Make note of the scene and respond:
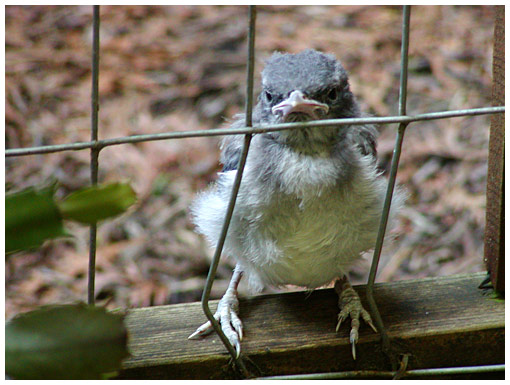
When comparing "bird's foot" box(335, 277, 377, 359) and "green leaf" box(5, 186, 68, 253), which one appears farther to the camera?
"bird's foot" box(335, 277, 377, 359)

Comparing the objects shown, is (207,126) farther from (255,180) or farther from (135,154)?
(255,180)

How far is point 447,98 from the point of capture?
338 cm

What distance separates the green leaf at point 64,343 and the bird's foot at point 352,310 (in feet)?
3.69

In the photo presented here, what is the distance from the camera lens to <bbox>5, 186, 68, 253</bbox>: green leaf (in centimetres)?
55

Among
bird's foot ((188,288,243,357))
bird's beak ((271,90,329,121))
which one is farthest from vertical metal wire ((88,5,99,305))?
bird's beak ((271,90,329,121))

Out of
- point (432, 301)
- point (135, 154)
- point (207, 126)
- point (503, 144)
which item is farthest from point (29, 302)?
point (503, 144)

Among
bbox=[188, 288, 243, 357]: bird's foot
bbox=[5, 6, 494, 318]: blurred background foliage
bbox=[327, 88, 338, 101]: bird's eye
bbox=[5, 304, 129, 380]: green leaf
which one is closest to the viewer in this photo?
bbox=[5, 304, 129, 380]: green leaf

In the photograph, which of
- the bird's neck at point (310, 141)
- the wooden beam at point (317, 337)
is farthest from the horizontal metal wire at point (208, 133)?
the wooden beam at point (317, 337)

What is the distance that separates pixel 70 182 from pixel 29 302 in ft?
2.35

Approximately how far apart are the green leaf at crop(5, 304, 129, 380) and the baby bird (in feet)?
3.37

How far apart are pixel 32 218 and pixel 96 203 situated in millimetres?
58

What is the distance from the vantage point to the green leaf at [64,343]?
546 mm

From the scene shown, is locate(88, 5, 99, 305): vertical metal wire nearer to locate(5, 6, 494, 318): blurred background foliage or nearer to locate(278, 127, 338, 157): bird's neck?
locate(278, 127, 338, 157): bird's neck

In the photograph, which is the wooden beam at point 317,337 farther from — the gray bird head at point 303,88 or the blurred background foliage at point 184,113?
the blurred background foliage at point 184,113
